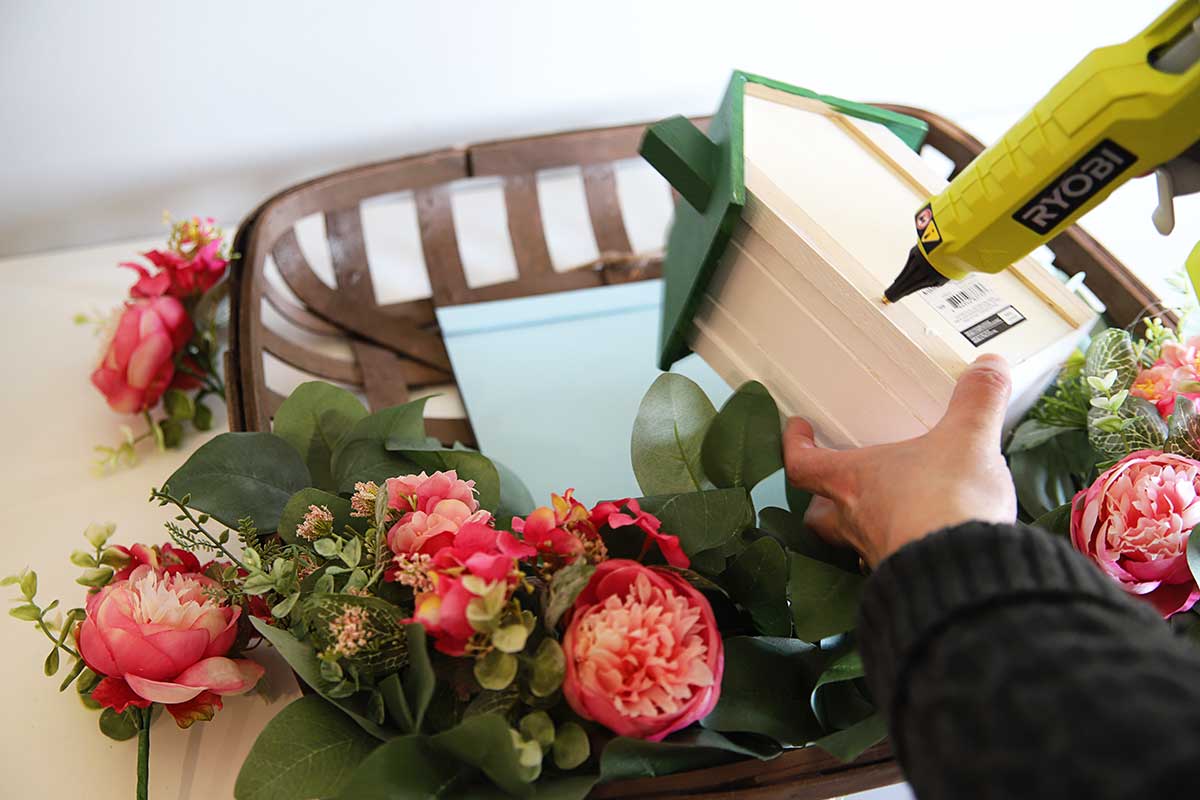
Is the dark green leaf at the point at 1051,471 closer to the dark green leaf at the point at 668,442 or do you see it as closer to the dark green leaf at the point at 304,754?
the dark green leaf at the point at 668,442

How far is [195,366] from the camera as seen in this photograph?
77 centimetres

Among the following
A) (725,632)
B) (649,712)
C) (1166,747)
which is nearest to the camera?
(1166,747)

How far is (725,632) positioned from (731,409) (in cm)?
12

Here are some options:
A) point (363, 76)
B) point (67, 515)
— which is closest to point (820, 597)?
point (67, 515)

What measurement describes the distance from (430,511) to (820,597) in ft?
0.64

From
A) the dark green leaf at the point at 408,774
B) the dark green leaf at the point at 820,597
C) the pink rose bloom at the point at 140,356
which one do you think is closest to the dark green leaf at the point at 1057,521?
the dark green leaf at the point at 820,597

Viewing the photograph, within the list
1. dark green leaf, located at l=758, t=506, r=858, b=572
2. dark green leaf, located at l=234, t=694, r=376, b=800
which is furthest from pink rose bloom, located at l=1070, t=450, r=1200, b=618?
dark green leaf, located at l=234, t=694, r=376, b=800

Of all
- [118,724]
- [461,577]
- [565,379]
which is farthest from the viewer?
[565,379]

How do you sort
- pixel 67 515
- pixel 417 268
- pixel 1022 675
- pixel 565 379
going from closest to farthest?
pixel 1022 675
pixel 67 515
pixel 565 379
pixel 417 268

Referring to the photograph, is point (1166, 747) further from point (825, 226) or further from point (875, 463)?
point (825, 226)

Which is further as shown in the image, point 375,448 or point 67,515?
point 67,515

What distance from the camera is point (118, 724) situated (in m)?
0.52

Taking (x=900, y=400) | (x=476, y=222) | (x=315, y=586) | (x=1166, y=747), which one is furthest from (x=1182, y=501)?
(x=476, y=222)

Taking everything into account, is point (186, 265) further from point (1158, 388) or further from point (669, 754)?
point (1158, 388)
